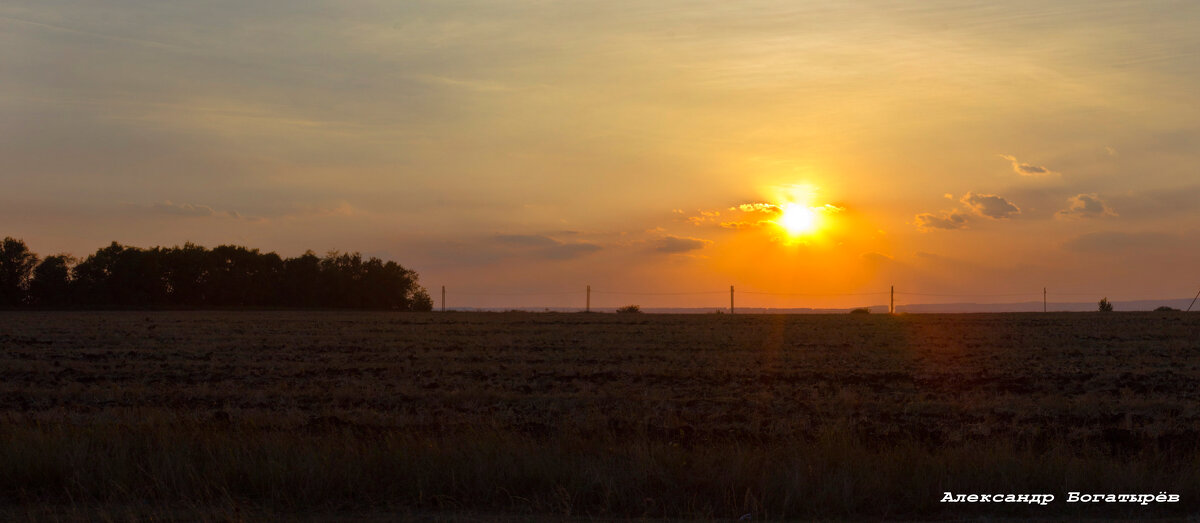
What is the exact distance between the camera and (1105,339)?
39312 mm

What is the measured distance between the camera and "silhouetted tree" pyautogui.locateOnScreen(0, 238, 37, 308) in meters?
109

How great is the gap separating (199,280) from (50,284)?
53.4 ft

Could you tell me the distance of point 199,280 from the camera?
380ft

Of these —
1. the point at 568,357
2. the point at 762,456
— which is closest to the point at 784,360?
the point at 568,357

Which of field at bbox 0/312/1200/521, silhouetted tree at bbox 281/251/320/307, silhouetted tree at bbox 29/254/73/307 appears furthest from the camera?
silhouetted tree at bbox 281/251/320/307

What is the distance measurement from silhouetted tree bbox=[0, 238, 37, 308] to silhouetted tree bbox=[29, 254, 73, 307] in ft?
3.07

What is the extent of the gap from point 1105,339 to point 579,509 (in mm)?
37491

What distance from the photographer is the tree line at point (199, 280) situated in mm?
109794

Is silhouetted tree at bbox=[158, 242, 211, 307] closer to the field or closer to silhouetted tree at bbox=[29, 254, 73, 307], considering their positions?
silhouetted tree at bbox=[29, 254, 73, 307]

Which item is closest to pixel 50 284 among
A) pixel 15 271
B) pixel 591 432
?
pixel 15 271

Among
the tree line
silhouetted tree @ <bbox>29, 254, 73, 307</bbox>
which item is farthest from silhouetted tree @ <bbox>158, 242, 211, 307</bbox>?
silhouetted tree @ <bbox>29, 254, 73, 307</bbox>

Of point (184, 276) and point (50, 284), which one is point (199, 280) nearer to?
point (184, 276)

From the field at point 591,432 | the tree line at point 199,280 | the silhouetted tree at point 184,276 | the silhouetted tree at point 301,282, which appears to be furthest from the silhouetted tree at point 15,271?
the field at point 591,432

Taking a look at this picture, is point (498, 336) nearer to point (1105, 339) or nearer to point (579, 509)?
point (1105, 339)
